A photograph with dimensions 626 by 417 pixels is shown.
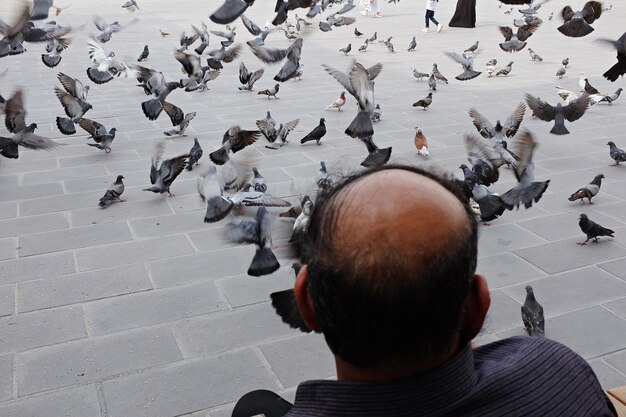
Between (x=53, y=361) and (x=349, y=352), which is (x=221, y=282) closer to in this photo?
(x=53, y=361)

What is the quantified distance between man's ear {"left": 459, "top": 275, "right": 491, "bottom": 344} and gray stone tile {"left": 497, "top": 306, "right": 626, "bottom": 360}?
2.60m

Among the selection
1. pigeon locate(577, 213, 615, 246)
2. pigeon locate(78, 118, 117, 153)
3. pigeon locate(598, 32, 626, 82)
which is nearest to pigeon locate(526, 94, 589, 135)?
pigeon locate(598, 32, 626, 82)

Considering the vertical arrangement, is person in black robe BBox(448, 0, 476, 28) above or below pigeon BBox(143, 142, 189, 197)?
below

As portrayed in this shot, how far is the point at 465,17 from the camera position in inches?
746

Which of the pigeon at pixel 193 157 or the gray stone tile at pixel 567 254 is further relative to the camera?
the pigeon at pixel 193 157

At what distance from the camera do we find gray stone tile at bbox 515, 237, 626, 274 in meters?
4.54

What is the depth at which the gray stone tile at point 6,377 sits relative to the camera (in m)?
3.22

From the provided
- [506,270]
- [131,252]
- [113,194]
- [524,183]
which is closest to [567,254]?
[506,270]

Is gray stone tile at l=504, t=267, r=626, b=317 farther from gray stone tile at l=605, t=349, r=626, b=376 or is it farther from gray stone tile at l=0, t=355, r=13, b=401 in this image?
gray stone tile at l=0, t=355, r=13, b=401

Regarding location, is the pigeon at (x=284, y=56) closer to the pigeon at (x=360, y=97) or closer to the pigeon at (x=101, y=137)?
the pigeon at (x=360, y=97)

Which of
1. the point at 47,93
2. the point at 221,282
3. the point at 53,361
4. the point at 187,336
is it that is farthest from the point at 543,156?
the point at 47,93

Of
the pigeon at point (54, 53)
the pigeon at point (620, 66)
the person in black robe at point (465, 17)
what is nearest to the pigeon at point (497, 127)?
the pigeon at point (620, 66)

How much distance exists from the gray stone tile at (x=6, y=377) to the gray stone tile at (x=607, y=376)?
8.93ft

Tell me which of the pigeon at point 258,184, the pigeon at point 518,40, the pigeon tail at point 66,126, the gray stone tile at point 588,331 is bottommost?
the pigeon tail at point 66,126
